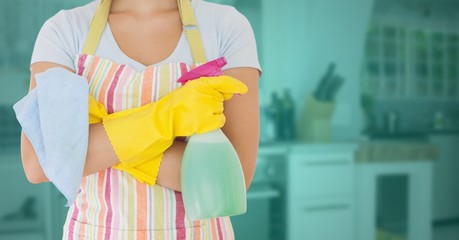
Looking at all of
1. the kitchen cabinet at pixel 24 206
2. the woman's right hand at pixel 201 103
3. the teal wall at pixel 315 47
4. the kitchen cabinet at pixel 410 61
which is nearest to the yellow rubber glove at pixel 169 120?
the woman's right hand at pixel 201 103

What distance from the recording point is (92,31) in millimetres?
855

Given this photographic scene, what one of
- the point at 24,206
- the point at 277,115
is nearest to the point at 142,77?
the point at 24,206

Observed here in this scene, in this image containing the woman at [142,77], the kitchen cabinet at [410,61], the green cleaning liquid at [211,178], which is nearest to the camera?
the green cleaning liquid at [211,178]

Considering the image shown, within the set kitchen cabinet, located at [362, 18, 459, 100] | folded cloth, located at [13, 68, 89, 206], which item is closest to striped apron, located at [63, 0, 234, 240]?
folded cloth, located at [13, 68, 89, 206]

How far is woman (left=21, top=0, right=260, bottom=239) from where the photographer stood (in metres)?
0.81

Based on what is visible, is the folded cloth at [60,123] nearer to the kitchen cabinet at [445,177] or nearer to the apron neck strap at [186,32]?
the apron neck strap at [186,32]

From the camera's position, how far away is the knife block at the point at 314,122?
2479mm

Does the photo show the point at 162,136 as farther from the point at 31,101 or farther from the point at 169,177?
the point at 31,101

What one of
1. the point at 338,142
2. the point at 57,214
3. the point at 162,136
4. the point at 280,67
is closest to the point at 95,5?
the point at 162,136

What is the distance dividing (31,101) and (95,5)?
11.0 inches

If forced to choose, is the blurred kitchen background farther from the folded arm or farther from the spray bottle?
the spray bottle

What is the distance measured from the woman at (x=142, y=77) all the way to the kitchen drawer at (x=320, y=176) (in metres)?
1.54

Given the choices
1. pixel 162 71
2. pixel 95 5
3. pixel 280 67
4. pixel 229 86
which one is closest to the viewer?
pixel 229 86

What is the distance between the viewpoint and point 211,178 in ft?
2.26
